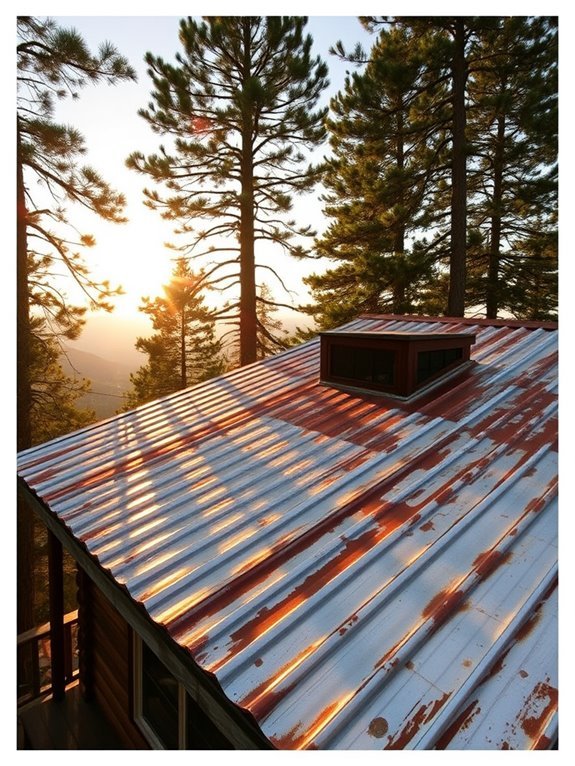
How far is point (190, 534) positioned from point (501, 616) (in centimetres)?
221

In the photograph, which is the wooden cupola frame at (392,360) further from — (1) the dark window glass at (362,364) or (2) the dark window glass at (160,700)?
(2) the dark window glass at (160,700)

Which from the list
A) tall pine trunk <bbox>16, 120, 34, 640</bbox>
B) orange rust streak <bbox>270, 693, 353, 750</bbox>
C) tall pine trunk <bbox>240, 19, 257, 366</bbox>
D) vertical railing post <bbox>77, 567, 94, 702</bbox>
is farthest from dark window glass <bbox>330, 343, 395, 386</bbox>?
tall pine trunk <bbox>240, 19, 257, 366</bbox>

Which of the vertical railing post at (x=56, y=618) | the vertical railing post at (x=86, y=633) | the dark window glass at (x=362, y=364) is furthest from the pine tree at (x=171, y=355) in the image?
the vertical railing post at (x=86, y=633)

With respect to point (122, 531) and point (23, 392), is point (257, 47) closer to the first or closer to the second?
point (23, 392)

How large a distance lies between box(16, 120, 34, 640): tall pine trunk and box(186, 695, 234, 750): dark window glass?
922 cm

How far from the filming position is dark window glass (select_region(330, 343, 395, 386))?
18.2 feet

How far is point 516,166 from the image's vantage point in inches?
535

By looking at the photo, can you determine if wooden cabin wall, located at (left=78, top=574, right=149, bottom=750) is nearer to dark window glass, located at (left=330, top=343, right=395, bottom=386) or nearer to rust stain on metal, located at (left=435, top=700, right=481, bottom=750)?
rust stain on metal, located at (left=435, top=700, right=481, bottom=750)

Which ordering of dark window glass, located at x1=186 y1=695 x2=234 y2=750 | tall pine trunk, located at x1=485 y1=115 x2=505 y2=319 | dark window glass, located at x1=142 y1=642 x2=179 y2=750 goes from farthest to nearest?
tall pine trunk, located at x1=485 y1=115 x2=505 y2=319 < dark window glass, located at x1=142 y1=642 x2=179 y2=750 < dark window glass, located at x1=186 y1=695 x2=234 y2=750

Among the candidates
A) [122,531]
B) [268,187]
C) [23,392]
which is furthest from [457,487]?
[268,187]

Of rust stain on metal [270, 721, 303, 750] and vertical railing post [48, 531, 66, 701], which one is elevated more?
rust stain on metal [270, 721, 303, 750]

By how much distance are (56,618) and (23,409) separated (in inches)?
278

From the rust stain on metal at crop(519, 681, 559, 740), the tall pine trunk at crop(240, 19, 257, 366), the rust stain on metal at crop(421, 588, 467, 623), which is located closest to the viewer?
the rust stain on metal at crop(519, 681, 559, 740)

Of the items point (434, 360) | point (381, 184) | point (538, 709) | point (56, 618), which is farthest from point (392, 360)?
point (381, 184)
